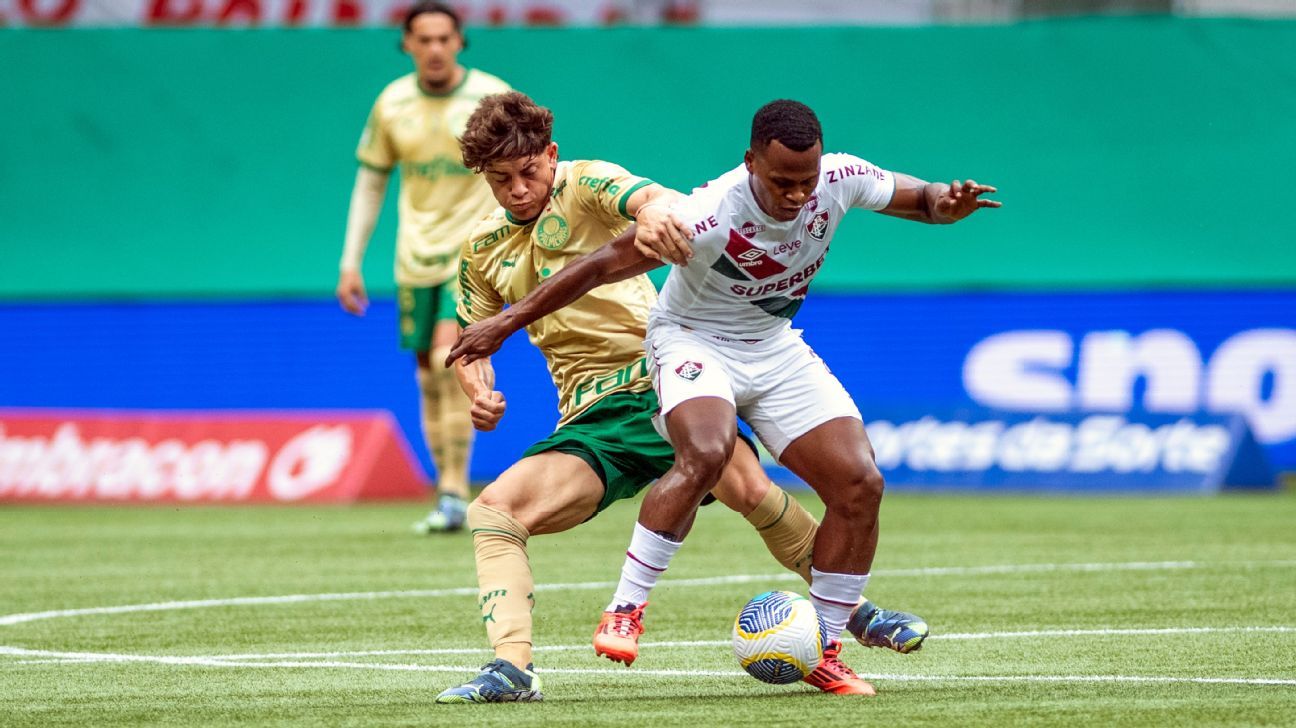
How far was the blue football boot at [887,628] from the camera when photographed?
652 cm

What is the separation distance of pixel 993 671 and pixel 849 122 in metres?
11.5

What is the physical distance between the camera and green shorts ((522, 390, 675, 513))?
6.60m

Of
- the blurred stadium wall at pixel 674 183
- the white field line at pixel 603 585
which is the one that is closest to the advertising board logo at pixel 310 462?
the blurred stadium wall at pixel 674 183

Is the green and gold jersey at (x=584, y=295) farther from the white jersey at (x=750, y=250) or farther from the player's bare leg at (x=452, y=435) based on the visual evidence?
the player's bare leg at (x=452, y=435)

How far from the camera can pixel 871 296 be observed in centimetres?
1725

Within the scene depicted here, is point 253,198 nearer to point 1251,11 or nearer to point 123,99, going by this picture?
point 123,99

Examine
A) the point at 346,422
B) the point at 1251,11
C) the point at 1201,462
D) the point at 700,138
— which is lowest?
the point at 346,422

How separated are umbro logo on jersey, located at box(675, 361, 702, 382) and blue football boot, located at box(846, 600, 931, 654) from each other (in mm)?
899

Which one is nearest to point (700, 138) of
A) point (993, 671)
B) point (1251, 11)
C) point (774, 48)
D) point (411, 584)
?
point (774, 48)

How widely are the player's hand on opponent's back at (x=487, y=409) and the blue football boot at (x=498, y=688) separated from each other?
2.45 feet

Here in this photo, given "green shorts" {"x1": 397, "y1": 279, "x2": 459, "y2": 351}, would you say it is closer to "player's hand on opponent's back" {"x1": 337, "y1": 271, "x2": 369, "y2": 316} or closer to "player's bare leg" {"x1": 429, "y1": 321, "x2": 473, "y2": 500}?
"player's bare leg" {"x1": 429, "y1": 321, "x2": 473, "y2": 500}

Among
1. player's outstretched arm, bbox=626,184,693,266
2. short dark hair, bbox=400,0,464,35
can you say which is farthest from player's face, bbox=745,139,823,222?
short dark hair, bbox=400,0,464,35

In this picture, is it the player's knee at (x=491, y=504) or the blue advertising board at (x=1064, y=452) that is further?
the blue advertising board at (x=1064, y=452)

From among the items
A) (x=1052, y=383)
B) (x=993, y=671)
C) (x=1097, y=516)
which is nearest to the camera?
(x=993, y=671)
